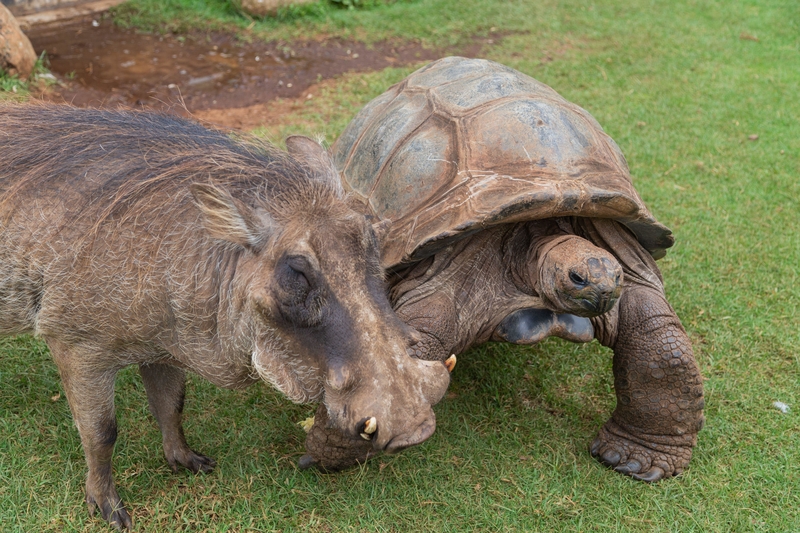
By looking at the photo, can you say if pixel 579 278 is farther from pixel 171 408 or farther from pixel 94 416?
pixel 94 416

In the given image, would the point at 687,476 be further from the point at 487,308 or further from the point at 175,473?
the point at 175,473

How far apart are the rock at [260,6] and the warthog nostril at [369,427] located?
8.59 metres

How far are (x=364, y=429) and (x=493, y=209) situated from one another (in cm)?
155

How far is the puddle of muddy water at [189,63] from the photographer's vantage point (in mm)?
7566

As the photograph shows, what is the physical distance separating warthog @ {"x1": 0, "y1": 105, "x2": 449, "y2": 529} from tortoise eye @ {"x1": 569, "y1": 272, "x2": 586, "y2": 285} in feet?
3.76

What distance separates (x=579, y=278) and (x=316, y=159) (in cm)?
131

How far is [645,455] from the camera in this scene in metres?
3.63

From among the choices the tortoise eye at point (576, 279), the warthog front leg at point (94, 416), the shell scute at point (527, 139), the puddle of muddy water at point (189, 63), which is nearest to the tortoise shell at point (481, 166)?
the shell scute at point (527, 139)

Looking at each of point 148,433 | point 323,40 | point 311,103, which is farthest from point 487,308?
point 323,40

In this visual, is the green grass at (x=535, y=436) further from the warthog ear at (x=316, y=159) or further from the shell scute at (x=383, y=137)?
the warthog ear at (x=316, y=159)

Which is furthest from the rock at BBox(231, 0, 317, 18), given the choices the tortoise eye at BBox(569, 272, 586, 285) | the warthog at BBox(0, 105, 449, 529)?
the tortoise eye at BBox(569, 272, 586, 285)

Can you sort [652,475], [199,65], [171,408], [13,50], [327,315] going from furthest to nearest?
[199,65], [13,50], [652,475], [171,408], [327,315]

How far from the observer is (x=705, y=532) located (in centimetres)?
330

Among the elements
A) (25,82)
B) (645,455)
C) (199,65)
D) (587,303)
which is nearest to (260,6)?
(199,65)
